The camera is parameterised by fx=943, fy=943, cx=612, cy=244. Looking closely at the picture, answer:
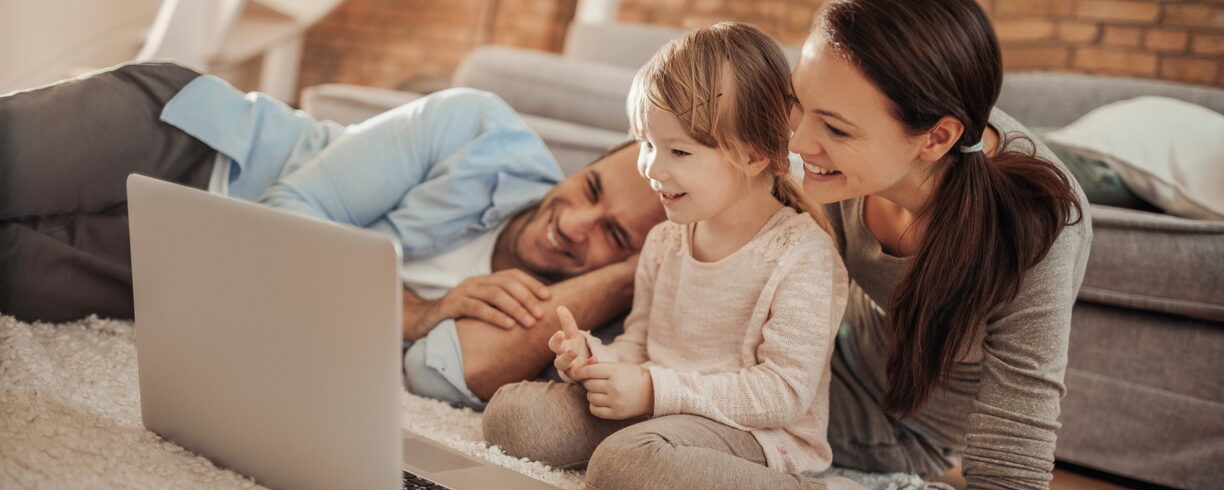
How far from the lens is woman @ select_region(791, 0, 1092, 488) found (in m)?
0.91

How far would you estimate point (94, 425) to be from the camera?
37.1 inches

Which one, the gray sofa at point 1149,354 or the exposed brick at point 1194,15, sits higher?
the exposed brick at point 1194,15

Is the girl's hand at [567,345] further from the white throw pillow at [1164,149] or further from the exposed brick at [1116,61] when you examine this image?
the exposed brick at [1116,61]

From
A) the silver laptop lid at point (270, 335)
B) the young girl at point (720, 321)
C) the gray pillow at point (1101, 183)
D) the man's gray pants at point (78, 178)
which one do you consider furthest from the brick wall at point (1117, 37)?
the silver laptop lid at point (270, 335)

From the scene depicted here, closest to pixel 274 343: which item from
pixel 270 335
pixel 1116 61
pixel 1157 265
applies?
pixel 270 335

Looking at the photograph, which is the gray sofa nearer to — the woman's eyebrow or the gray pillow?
the gray pillow

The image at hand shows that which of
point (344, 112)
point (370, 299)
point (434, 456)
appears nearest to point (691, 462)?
point (434, 456)

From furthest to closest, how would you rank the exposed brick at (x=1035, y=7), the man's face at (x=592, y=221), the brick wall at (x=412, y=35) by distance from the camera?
the brick wall at (x=412, y=35) → the exposed brick at (x=1035, y=7) → the man's face at (x=592, y=221)

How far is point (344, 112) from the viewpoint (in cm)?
208

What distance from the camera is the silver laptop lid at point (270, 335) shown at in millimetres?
725

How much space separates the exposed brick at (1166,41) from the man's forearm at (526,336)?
2025 millimetres

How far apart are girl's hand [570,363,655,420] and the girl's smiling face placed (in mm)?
178

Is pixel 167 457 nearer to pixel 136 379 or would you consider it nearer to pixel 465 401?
pixel 136 379

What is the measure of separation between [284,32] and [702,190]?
2.65 metres
